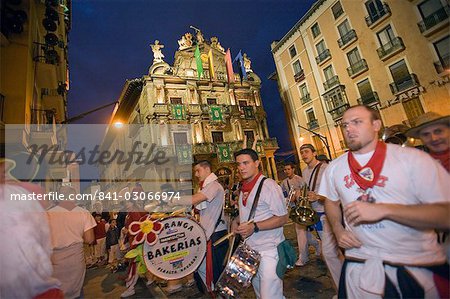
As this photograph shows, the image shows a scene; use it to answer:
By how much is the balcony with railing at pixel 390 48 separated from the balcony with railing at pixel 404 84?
2307 millimetres

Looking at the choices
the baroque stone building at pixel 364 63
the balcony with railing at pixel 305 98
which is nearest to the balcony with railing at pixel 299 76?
the baroque stone building at pixel 364 63

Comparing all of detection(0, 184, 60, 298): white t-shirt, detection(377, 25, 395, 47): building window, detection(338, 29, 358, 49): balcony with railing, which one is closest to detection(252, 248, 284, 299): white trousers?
detection(0, 184, 60, 298): white t-shirt

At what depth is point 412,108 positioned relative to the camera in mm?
18969

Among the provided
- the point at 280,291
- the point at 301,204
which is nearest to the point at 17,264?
the point at 280,291

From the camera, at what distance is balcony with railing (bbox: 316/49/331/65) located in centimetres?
2478

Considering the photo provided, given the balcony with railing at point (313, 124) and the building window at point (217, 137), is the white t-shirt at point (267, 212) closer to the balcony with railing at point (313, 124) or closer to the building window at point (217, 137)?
the building window at point (217, 137)

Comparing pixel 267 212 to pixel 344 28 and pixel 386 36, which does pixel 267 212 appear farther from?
pixel 344 28

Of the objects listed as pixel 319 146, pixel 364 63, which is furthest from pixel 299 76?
pixel 319 146

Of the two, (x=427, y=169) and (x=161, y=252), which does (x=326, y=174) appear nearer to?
A: (x=427, y=169)

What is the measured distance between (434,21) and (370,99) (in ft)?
21.9

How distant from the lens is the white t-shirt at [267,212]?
9.73ft

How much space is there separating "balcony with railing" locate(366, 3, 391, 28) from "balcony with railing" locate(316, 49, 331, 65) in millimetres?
4238

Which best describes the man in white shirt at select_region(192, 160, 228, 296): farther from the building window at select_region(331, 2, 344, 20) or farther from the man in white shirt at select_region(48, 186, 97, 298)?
the building window at select_region(331, 2, 344, 20)

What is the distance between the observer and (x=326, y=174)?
225cm
